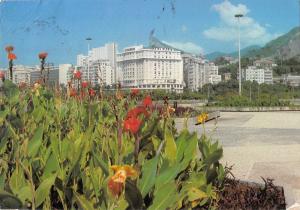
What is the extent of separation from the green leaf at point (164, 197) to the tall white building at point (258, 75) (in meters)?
21.5

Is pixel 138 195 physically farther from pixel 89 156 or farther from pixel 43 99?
pixel 43 99

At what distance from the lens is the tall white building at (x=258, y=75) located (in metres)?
22.6

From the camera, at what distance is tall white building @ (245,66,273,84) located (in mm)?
22591

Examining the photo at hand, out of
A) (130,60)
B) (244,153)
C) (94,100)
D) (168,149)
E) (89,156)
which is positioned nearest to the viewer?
(168,149)

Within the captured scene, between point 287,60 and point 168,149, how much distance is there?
2119 cm

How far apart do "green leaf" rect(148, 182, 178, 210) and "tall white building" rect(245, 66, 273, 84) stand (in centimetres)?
2154

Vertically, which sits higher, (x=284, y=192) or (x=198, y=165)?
(x=198, y=165)

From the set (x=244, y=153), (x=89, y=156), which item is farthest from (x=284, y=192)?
(x=244, y=153)

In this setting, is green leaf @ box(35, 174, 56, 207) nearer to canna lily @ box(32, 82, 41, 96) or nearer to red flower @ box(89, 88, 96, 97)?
Result: red flower @ box(89, 88, 96, 97)

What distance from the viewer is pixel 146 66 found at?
281 cm

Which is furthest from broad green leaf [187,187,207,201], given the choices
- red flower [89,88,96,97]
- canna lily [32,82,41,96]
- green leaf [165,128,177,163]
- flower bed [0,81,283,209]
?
canna lily [32,82,41,96]

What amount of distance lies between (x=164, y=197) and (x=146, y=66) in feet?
4.76

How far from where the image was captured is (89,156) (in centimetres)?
203

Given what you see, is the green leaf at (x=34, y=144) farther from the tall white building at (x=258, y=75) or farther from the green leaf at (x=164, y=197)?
the tall white building at (x=258, y=75)
